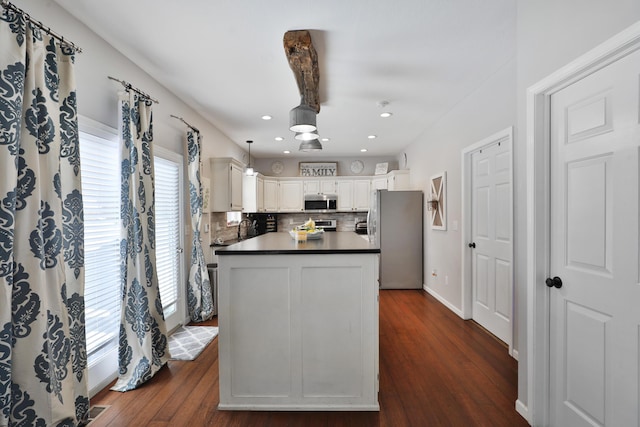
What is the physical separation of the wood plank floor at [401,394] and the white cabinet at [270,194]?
4.10m

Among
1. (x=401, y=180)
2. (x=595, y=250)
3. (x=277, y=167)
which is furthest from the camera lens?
(x=277, y=167)

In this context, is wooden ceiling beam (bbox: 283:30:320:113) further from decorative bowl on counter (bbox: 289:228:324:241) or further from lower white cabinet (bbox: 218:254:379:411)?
lower white cabinet (bbox: 218:254:379:411)

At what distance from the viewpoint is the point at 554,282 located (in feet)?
5.90

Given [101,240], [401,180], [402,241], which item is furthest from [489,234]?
[101,240]

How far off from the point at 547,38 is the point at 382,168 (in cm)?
527

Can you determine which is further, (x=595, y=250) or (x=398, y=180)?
(x=398, y=180)

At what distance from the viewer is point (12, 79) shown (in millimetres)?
1522

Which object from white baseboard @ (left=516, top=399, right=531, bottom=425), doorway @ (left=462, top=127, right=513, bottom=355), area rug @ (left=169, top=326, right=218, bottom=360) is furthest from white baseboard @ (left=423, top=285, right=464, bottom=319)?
area rug @ (left=169, top=326, right=218, bottom=360)

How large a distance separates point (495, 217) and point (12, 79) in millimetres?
3691

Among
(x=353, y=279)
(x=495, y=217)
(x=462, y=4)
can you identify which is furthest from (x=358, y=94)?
(x=353, y=279)

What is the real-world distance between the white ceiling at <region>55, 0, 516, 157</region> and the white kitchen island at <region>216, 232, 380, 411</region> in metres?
1.55

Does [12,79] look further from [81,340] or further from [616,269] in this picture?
[616,269]

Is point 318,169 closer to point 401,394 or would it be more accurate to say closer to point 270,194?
point 270,194

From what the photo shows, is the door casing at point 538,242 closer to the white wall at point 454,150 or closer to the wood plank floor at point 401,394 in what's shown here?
the wood plank floor at point 401,394
